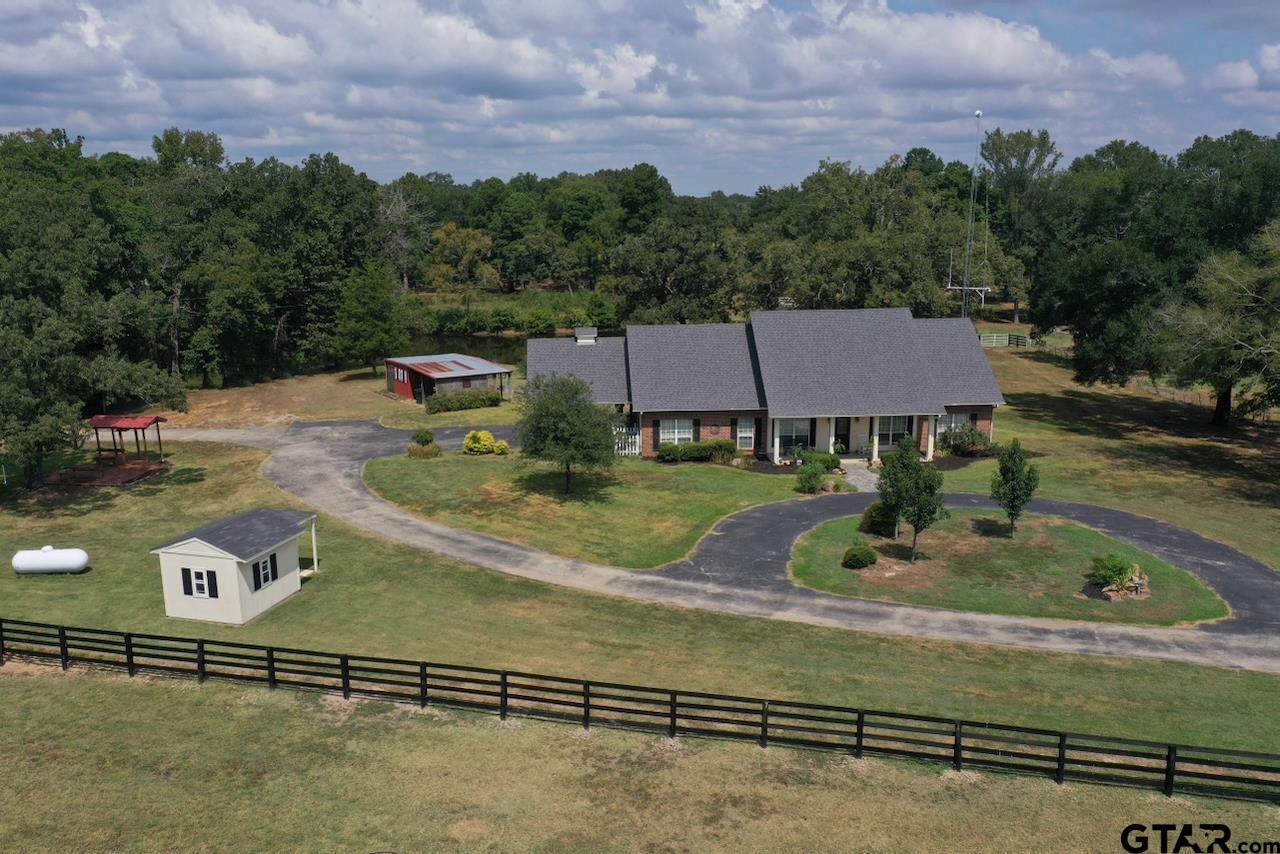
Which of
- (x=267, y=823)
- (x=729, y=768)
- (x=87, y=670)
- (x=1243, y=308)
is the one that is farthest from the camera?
(x=1243, y=308)

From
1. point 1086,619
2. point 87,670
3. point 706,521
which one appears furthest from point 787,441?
point 87,670

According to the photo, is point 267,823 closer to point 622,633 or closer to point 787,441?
point 622,633

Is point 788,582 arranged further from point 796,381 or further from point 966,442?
point 966,442

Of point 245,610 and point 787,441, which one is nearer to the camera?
point 245,610

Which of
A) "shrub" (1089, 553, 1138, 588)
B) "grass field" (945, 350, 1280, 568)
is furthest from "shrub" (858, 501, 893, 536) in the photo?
"grass field" (945, 350, 1280, 568)

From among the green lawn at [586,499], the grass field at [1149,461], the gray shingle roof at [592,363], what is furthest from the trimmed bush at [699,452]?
the grass field at [1149,461]

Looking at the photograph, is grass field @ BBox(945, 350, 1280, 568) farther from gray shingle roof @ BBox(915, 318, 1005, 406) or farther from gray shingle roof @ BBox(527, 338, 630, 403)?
gray shingle roof @ BBox(527, 338, 630, 403)

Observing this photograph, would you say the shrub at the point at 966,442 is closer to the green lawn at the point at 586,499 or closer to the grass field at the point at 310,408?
the green lawn at the point at 586,499

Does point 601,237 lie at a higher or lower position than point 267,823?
higher
